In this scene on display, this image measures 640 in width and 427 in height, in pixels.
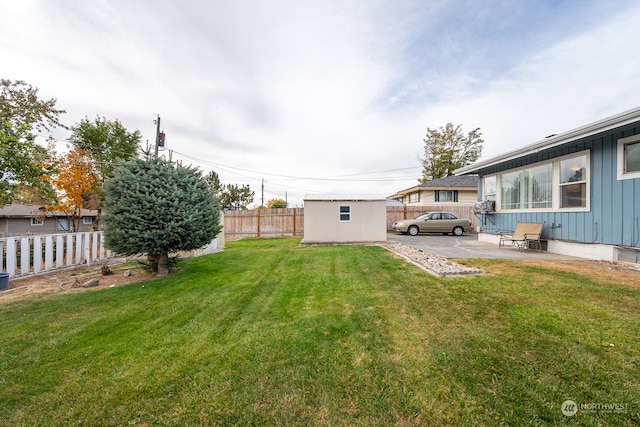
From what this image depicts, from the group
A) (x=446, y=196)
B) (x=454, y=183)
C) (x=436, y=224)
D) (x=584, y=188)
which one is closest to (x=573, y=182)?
(x=584, y=188)

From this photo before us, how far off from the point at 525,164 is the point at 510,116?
5377 millimetres

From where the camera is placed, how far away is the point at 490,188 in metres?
10.8

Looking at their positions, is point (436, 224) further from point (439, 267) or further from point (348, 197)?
point (439, 267)

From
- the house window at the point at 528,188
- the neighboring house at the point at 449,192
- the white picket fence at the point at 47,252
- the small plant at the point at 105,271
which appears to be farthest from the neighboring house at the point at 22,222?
the house window at the point at 528,188

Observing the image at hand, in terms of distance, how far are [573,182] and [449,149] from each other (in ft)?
80.7

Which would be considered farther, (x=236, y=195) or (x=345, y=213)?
(x=236, y=195)

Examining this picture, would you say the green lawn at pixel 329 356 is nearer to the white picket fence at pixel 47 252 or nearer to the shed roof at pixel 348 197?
the white picket fence at pixel 47 252

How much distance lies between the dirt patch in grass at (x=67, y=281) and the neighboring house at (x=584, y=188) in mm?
10998

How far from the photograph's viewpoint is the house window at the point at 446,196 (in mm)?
20719

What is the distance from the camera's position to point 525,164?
345 inches

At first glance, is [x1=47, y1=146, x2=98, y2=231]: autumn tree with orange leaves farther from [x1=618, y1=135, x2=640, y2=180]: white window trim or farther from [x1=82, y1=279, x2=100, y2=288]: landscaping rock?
[x1=618, y1=135, x2=640, y2=180]: white window trim

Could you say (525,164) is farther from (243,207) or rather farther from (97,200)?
(243,207)

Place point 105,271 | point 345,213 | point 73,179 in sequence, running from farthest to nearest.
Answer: point 73,179
point 345,213
point 105,271

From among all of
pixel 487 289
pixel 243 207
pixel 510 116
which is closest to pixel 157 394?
pixel 487 289
